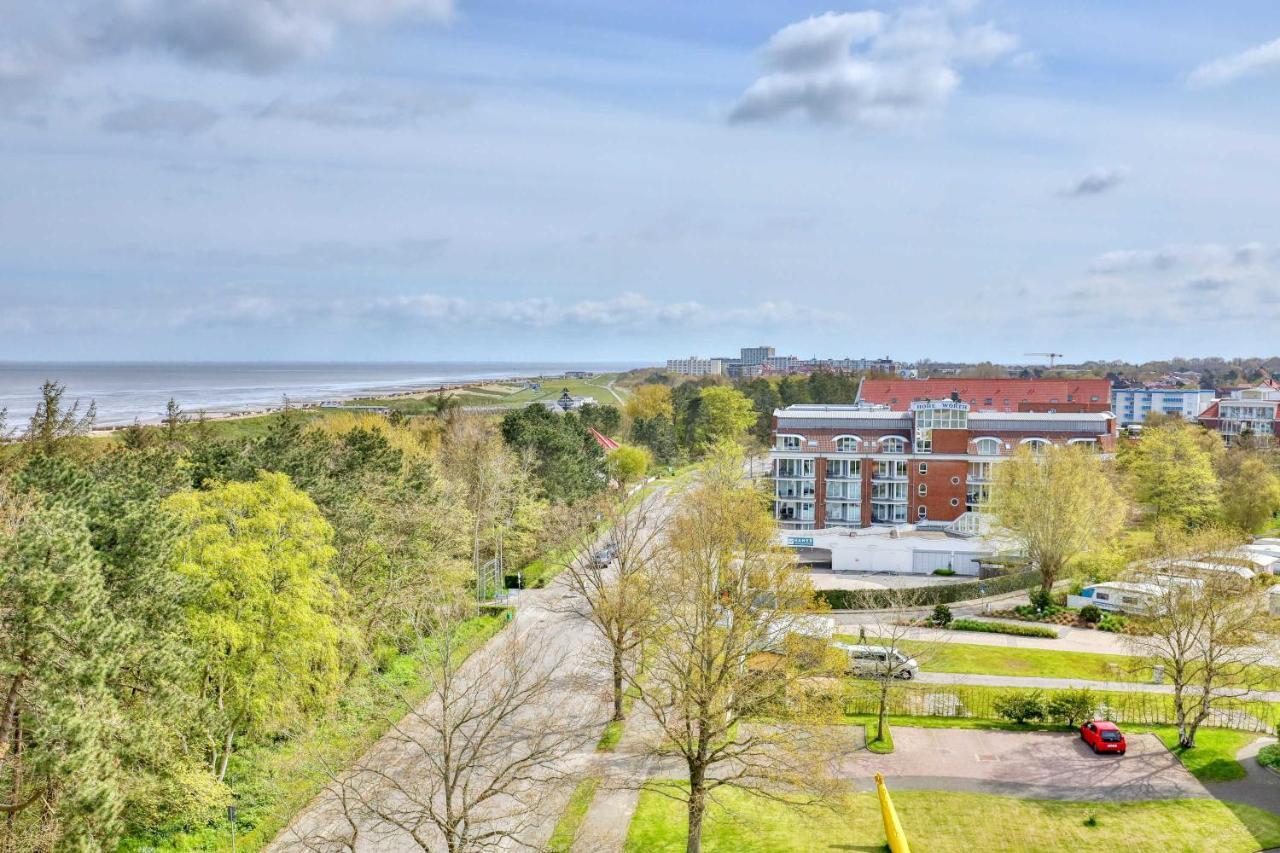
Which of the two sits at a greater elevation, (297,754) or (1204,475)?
(1204,475)

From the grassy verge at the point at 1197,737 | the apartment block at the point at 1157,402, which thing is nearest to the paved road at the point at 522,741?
the grassy verge at the point at 1197,737

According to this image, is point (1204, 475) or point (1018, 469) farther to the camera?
point (1204, 475)

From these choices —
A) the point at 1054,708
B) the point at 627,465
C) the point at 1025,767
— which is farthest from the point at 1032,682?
the point at 627,465

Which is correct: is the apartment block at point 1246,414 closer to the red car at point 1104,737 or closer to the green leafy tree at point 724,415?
the green leafy tree at point 724,415

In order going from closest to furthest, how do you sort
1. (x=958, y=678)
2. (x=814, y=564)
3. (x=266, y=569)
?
(x=266, y=569)
(x=958, y=678)
(x=814, y=564)

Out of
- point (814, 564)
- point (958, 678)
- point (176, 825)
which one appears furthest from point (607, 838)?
point (814, 564)

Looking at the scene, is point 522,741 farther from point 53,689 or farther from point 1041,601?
point 1041,601

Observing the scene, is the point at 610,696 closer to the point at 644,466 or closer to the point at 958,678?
the point at 958,678

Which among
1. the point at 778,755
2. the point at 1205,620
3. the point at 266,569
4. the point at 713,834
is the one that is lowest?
the point at 713,834
